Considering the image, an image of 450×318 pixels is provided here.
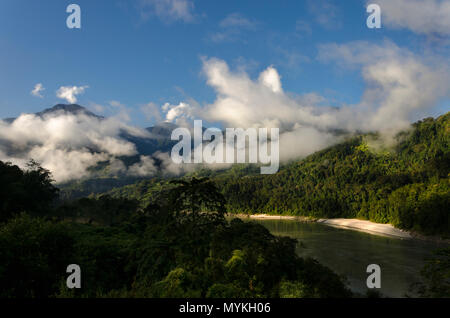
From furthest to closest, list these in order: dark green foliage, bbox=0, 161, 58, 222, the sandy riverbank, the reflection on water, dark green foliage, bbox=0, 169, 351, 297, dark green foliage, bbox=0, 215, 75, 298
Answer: the sandy riverbank
dark green foliage, bbox=0, 161, 58, 222
the reflection on water
dark green foliage, bbox=0, 215, 75, 298
dark green foliage, bbox=0, 169, 351, 297

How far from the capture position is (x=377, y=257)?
59312mm

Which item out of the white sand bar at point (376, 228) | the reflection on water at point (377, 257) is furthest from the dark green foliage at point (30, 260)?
the white sand bar at point (376, 228)

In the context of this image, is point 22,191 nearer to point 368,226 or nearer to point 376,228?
point 376,228

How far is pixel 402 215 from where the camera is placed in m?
97.4

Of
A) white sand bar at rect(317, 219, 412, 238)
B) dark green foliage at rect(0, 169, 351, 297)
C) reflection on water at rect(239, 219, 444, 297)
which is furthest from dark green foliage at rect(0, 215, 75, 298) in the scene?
white sand bar at rect(317, 219, 412, 238)

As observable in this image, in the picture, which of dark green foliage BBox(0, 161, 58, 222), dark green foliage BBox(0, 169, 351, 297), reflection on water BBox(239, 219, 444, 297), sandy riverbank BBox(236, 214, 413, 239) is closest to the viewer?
dark green foliage BBox(0, 169, 351, 297)

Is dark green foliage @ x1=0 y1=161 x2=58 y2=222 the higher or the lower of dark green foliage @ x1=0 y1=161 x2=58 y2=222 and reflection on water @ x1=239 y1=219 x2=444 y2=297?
the higher

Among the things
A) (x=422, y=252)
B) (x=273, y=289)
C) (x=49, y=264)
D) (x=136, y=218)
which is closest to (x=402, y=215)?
(x=422, y=252)

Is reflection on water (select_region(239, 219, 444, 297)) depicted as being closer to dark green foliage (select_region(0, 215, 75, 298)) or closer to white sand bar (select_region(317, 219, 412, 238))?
white sand bar (select_region(317, 219, 412, 238))

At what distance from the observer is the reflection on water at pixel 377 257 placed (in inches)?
1674

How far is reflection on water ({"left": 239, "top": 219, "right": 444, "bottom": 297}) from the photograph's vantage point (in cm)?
4253

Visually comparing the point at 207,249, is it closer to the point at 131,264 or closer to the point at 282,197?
the point at 131,264

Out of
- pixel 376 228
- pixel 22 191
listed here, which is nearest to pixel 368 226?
pixel 376 228

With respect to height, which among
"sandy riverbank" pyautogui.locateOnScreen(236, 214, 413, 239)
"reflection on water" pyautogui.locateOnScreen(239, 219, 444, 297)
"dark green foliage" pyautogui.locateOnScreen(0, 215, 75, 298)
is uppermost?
"dark green foliage" pyautogui.locateOnScreen(0, 215, 75, 298)
